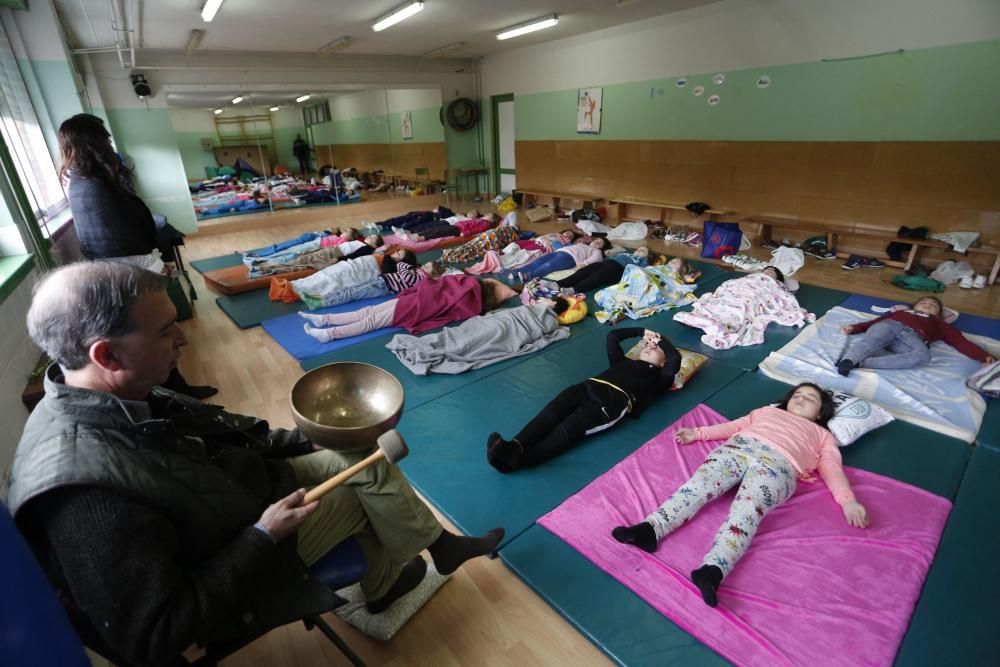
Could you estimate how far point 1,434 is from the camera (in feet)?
6.41

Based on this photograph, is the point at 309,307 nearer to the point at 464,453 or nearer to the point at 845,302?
the point at 464,453

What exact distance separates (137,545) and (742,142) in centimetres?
755

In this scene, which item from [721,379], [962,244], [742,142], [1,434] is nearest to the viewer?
[1,434]

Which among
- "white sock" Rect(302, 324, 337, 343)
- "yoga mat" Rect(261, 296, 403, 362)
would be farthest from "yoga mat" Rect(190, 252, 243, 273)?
"white sock" Rect(302, 324, 337, 343)

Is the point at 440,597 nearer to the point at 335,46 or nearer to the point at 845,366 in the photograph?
the point at 845,366

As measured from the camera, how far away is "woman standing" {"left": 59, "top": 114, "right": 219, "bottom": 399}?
2646 millimetres

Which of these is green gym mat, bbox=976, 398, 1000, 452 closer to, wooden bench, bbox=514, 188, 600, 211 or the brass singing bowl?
the brass singing bowl

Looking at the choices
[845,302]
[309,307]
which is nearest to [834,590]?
[845,302]

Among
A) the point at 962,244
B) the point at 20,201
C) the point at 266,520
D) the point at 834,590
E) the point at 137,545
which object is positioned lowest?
the point at 834,590

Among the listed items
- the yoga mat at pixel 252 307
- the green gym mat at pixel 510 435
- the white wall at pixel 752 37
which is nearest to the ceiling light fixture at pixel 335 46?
the white wall at pixel 752 37

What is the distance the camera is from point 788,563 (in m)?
1.92

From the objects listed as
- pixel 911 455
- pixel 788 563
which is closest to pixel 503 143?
pixel 911 455

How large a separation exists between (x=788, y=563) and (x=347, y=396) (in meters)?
1.79

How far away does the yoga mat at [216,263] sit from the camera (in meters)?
6.34
